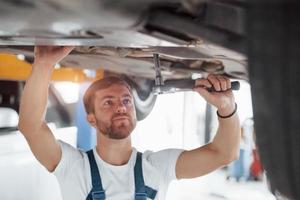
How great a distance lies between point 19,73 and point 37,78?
0.98 m

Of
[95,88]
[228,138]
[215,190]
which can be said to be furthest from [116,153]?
[215,190]

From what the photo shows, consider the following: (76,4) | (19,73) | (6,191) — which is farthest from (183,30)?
(19,73)

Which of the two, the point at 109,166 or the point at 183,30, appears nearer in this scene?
the point at 183,30

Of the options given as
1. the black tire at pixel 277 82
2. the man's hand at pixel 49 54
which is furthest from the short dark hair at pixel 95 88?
the black tire at pixel 277 82

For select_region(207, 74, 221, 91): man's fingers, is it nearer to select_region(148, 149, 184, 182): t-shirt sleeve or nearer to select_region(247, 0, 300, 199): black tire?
A: select_region(148, 149, 184, 182): t-shirt sleeve

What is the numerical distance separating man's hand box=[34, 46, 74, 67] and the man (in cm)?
7

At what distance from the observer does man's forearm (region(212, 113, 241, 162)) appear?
127 cm

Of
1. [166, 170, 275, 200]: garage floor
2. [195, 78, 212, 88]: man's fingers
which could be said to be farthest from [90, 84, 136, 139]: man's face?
[166, 170, 275, 200]: garage floor

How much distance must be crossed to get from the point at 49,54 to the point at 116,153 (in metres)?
0.40

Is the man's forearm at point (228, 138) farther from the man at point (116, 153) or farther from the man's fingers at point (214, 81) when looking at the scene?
the man's fingers at point (214, 81)

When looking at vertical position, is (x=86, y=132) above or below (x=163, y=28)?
below

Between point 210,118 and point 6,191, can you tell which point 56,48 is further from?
point 210,118

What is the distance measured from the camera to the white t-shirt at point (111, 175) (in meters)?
1.23

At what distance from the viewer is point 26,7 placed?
1.88 ft
